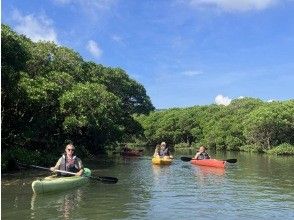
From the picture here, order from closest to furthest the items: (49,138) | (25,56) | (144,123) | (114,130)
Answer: (25,56)
(49,138)
(114,130)
(144,123)

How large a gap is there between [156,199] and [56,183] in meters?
3.53

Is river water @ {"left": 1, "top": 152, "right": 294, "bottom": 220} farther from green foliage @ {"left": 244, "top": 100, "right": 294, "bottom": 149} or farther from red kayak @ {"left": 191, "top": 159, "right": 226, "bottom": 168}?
green foliage @ {"left": 244, "top": 100, "right": 294, "bottom": 149}

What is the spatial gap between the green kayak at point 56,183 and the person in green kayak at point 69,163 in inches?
13.7

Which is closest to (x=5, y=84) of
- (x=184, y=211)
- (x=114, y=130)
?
(x=184, y=211)

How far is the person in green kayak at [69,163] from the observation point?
1712 centimetres

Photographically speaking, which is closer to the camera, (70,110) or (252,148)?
(70,110)

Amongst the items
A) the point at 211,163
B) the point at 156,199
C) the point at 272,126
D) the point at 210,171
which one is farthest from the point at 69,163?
the point at 272,126

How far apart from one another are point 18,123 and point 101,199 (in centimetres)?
1311

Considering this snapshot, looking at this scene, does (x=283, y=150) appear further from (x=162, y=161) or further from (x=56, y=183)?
(x=56, y=183)

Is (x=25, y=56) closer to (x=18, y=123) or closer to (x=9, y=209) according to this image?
(x=18, y=123)

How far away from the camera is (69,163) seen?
57.2ft

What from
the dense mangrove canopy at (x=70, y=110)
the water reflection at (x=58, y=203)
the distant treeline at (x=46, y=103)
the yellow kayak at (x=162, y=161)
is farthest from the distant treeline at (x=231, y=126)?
the water reflection at (x=58, y=203)

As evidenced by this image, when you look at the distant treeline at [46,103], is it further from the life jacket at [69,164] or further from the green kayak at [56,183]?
the green kayak at [56,183]

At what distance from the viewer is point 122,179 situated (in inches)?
→ 849
